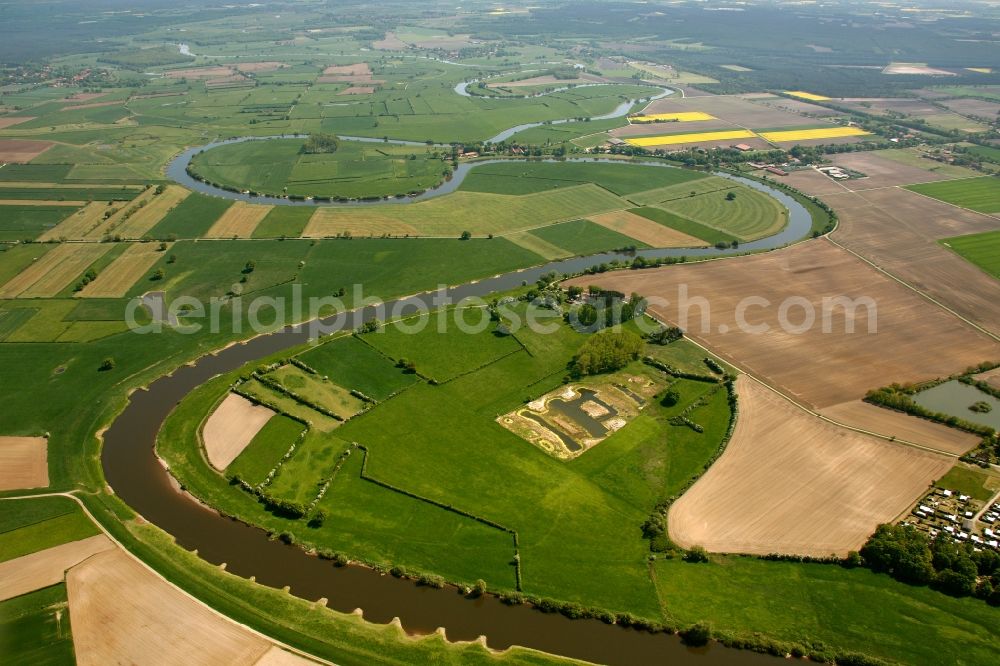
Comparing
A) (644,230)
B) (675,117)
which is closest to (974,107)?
(675,117)

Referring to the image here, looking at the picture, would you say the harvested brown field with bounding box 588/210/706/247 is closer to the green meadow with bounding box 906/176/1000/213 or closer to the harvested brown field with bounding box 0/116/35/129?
the green meadow with bounding box 906/176/1000/213

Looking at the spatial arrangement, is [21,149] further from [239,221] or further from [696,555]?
[696,555]

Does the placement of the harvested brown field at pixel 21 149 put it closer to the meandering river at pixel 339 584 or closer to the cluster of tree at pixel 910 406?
the meandering river at pixel 339 584

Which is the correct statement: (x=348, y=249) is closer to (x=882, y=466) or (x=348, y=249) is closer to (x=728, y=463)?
(x=728, y=463)

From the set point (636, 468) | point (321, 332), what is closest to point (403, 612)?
point (636, 468)

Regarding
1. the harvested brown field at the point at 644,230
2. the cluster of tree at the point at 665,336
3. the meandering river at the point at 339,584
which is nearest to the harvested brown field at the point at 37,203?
the meandering river at the point at 339,584
